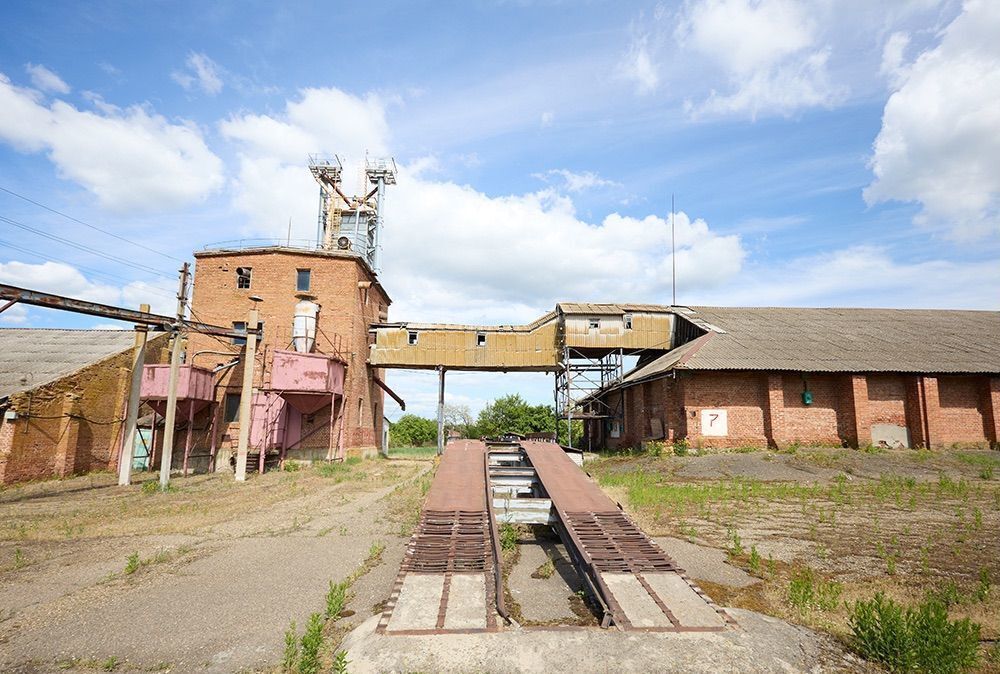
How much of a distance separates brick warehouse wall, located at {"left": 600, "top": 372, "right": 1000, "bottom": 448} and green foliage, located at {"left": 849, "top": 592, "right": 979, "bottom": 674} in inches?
598

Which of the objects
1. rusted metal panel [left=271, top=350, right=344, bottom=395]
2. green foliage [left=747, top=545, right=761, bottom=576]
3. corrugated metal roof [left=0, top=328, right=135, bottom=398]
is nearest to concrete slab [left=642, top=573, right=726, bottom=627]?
green foliage [left=747, top=545, right=761, bottom=576]

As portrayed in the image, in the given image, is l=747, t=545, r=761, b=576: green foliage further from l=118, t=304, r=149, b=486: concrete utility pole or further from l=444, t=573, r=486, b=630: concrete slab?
l=118, t=304, r=149, b=486: concrete utility pole

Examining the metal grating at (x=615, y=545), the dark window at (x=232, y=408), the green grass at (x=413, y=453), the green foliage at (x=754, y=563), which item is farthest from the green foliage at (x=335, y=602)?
the green grass at (x=413, y=453)

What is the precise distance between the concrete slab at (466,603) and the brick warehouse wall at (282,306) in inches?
744

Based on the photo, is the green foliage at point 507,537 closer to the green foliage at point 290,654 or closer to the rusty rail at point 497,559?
the rusty rail at point 497,559

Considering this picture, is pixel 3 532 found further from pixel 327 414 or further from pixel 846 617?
pixel 327 414

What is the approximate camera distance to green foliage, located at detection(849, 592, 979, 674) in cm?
336

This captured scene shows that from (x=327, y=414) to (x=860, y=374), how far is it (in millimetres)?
20847

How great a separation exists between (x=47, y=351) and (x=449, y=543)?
20.6 m

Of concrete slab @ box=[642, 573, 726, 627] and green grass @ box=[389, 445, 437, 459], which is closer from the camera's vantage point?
concrete slab @ box=[642, 573, 726, 627]

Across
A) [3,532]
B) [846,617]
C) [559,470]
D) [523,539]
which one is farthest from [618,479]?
[3,532]

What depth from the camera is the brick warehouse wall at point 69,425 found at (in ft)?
48.4

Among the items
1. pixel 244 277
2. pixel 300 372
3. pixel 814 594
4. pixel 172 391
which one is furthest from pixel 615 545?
pixel 244 277

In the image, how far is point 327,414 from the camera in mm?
22344
